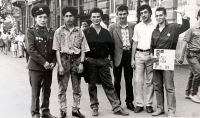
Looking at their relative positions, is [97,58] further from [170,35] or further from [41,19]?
[170,35]

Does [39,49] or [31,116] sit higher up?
[39,49]

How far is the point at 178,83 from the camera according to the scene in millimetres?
7879

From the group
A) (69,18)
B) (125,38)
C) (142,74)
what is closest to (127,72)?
(142,74)

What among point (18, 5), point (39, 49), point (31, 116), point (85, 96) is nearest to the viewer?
point (39, 49)

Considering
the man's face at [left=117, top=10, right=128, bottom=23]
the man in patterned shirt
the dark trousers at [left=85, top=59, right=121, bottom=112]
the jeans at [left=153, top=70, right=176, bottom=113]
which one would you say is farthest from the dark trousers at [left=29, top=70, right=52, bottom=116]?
the jeans at [left=153, top=70, right=176, bottom=113]

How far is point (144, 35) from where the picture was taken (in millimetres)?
5168

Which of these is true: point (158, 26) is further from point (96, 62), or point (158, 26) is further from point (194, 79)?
point (194, 79)

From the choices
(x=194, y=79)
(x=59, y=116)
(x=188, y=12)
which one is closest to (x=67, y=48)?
(x=59, y=116)

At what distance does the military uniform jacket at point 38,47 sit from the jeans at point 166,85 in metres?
1.90

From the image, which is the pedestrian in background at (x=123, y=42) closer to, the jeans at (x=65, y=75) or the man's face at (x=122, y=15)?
the man's face at (x=122, y=15)

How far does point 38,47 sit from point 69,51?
0.53 metres

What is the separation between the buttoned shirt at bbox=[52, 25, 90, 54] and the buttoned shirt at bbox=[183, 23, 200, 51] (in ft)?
7.73

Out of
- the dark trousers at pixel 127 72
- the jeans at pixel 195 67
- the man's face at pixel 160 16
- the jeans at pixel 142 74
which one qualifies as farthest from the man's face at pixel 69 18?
the jeans at pixel 195 67

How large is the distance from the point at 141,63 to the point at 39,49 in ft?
6.09
